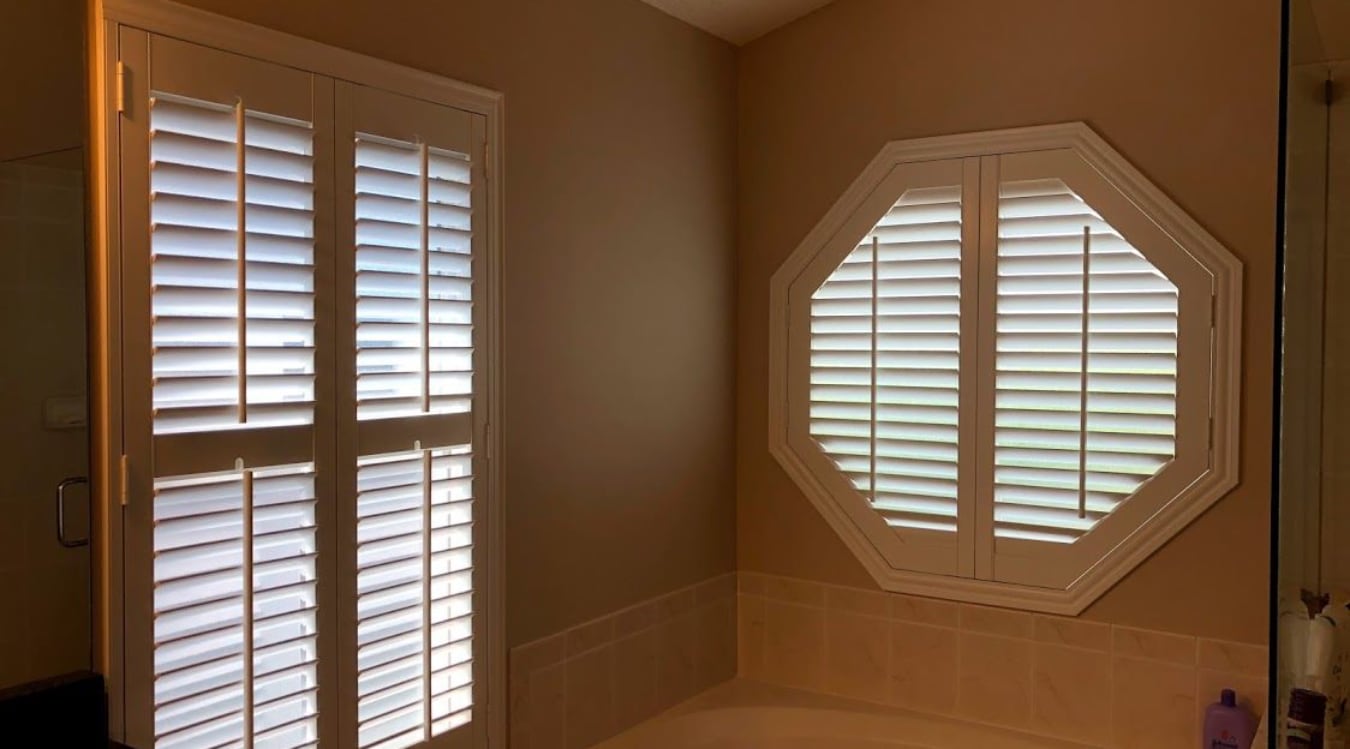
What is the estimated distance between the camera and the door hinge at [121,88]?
4.99 feet

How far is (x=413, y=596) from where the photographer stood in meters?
2.00

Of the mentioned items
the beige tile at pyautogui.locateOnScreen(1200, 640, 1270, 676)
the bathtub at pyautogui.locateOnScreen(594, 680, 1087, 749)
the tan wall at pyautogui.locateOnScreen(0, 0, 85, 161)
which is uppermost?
the tan wall at pyautogui.locateOnScreen(0, 0, 85, 161)

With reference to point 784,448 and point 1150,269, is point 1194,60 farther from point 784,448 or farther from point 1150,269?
point 784,448

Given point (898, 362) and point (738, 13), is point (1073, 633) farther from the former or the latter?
point (738, 13)

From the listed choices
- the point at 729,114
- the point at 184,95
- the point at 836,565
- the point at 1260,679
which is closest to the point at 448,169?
the point at 184,95

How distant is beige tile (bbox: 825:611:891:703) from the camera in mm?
2793

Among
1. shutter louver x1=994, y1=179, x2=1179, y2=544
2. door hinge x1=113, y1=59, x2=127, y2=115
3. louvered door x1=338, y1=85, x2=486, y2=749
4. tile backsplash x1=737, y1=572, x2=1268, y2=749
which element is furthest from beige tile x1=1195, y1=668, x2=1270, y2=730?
door hinge x1=113, y1=59, x2=127, y2=115

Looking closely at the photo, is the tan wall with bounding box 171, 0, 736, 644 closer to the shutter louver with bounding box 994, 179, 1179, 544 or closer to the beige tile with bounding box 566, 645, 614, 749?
the beige tile with bounding box 566, 645, 614, 749

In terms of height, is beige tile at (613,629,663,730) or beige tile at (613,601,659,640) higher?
beige tile at (613,601,659,640)

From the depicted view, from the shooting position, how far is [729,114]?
2969 mm

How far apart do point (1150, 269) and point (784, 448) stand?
1.04 m

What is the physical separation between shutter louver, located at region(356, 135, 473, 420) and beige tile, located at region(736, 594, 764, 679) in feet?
4.20

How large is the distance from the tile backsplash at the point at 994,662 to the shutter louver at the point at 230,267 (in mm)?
1633

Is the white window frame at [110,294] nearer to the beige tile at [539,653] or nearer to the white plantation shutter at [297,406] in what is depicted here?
the white plantation shutter at [297,406]
